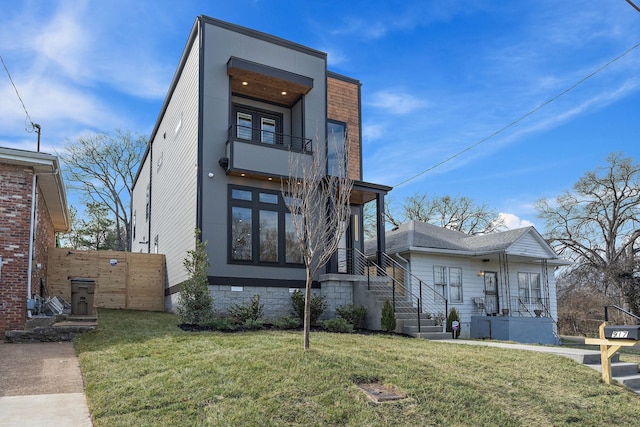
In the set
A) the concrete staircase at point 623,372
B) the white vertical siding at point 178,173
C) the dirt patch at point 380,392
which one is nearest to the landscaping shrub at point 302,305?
the white vertical siding at point 178,173

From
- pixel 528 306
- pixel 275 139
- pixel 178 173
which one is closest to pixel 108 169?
pixel 178 173

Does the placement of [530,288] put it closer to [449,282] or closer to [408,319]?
[449,282]

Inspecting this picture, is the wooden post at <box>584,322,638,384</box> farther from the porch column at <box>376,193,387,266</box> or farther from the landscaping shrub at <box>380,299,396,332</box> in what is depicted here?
the porch column at <box>376,193,387,266</box>

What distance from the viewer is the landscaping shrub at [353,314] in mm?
13156

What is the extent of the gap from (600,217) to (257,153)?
24.6 meters

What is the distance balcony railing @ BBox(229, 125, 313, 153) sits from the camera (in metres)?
14.6

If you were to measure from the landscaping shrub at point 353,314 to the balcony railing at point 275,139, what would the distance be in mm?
4506

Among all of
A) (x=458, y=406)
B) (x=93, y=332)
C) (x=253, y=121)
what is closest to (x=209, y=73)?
(x=253, y=121)

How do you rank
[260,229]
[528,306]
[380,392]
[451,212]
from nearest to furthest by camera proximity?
1. [380,392]
2. [260,229]
3. [528,306]
4. [451,212]

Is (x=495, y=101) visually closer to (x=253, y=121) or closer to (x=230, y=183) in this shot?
(x=253, y=121)

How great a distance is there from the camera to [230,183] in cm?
1378

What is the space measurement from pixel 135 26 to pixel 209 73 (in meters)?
2.42

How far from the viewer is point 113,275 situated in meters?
16.3

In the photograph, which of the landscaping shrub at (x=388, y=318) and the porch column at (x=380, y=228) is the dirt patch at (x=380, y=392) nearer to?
the landscaping shrub at (x=388, y=318)
